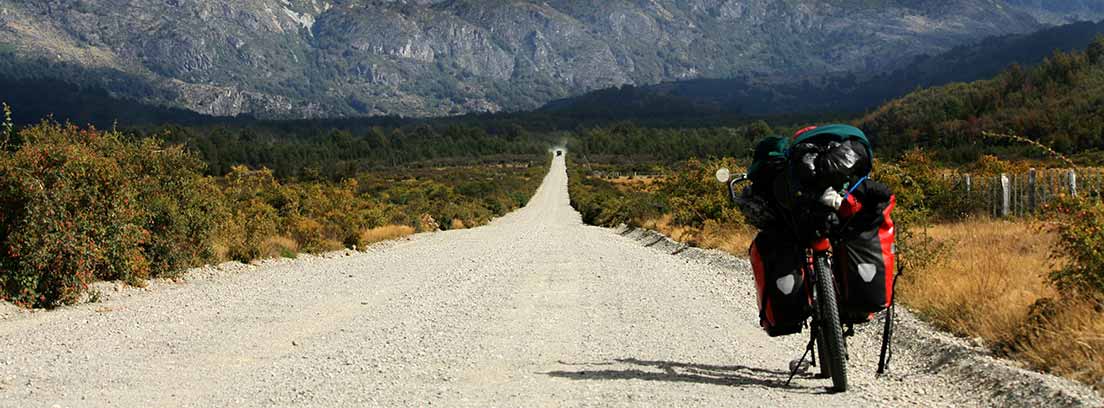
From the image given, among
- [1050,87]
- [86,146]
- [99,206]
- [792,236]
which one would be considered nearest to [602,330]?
[792,236]

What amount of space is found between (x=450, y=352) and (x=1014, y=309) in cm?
484

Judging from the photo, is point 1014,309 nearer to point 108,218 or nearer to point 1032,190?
point 108,218

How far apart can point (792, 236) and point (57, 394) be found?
5.14 m

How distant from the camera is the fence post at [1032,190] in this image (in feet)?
67.1

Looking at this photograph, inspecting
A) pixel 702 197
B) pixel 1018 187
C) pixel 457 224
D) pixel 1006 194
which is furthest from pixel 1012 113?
pixel 1006 194

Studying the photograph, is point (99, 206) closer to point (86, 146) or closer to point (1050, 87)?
point (86, 146)

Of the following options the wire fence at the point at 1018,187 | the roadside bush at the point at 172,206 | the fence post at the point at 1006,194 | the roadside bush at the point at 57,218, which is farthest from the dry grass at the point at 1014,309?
the roadside bush at the point at 172,206

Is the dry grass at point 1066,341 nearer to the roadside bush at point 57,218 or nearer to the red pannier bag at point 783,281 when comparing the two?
the red pannier bag at point 783,281

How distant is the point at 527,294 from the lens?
42.2ft

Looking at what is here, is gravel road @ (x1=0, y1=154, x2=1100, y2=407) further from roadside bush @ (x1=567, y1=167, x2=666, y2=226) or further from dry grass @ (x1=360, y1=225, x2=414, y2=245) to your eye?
roadside bush @ (x1=567, y1=167, x2=666, y2=226)

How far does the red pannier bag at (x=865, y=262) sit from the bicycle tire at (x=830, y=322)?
0.34 feet

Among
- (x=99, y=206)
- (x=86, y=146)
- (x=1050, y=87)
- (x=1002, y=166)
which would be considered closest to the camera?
(x=99, y=206)

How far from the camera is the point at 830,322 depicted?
20.7 feet

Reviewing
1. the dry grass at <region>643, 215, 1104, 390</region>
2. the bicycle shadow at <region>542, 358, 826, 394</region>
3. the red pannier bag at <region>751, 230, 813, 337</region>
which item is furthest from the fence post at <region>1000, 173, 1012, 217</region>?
the red pannier bag at <region>751, 230, 813, 337</region>
